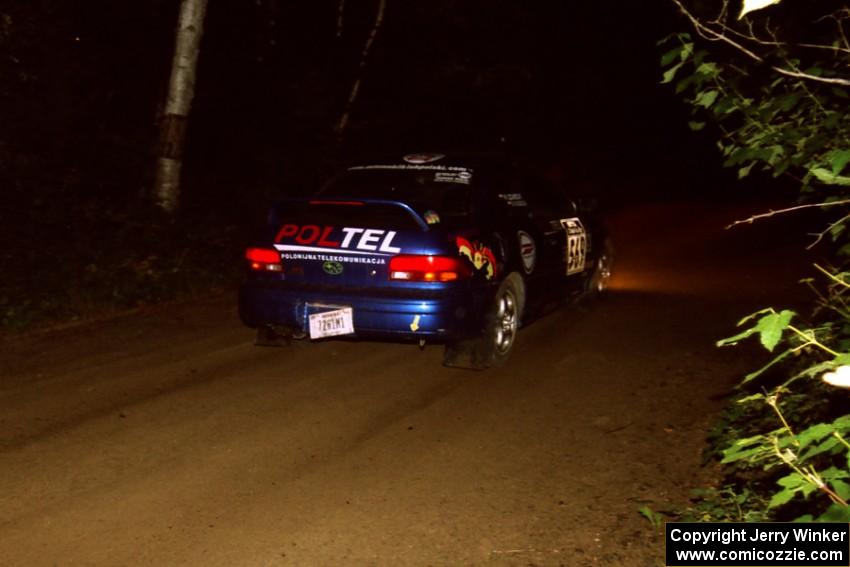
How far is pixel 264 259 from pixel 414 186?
147 cm

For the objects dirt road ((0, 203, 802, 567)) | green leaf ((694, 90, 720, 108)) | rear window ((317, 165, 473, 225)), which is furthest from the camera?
rear window ((317, 165, 473, 225))

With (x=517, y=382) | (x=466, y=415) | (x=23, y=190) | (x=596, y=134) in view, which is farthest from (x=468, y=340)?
(x=596, y=134)

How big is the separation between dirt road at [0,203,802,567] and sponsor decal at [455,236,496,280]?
2.82ft

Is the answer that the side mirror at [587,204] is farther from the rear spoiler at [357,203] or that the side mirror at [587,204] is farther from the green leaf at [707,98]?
the green leaf at [707,98]

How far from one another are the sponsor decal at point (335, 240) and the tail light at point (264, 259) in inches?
3.5

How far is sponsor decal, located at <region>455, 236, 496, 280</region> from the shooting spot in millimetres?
6641

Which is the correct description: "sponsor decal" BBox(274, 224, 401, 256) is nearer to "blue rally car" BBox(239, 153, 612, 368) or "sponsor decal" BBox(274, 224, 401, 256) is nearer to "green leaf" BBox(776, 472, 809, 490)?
"blue rally car" BBox(239, 153, 612, 368)

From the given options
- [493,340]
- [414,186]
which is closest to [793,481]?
[493,340]

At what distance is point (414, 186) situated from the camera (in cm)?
753

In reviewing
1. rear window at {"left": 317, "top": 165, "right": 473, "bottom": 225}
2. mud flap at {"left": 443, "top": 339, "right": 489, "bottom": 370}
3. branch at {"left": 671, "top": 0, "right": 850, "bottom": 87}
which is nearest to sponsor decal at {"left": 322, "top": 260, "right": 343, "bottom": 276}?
rear window at {"left": 317, "top": 165, "right": 473, "bottom": 225}

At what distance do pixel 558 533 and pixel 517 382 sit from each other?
9.02 feet

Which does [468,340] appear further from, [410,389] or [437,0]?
[437,0]

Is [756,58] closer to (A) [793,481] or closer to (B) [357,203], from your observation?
(A) [793,481]

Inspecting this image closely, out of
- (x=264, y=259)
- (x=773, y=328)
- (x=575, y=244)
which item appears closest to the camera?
(x=773, y=328)
